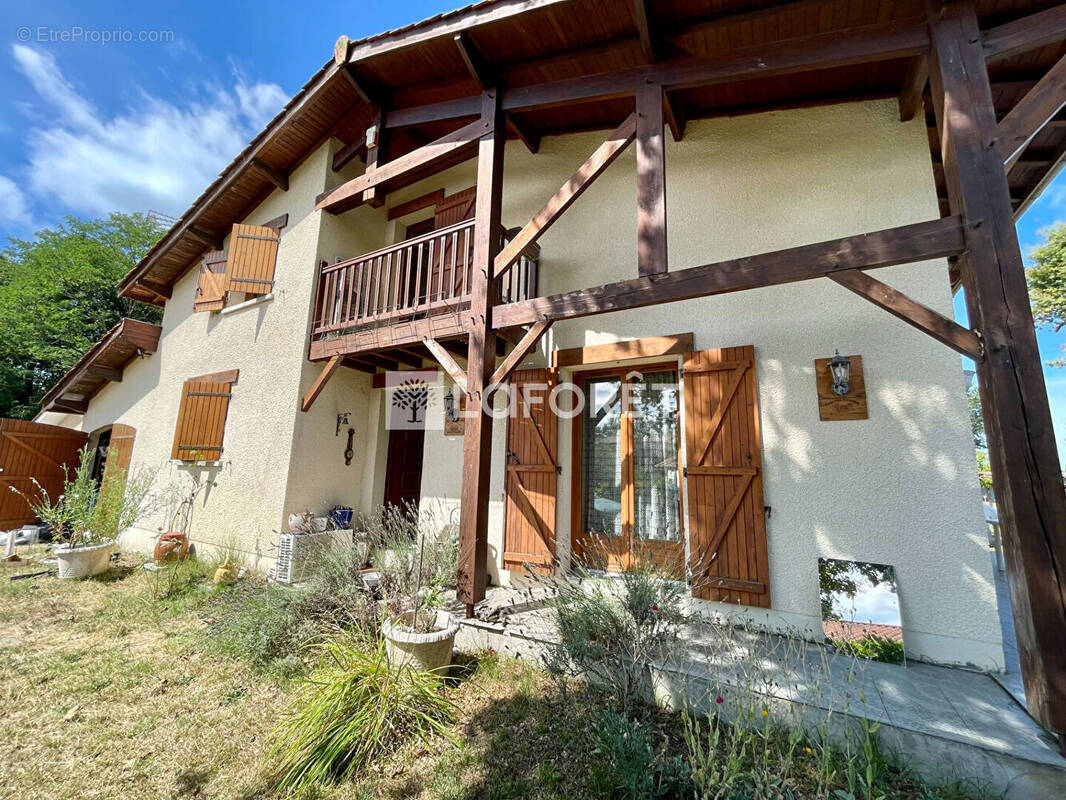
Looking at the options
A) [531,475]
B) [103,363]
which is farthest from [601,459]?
[103,363]

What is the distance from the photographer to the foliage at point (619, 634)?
8.78 ft

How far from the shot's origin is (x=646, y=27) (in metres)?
3.47

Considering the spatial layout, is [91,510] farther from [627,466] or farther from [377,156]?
[627,466]

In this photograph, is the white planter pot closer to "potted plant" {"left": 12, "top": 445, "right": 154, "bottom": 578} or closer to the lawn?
"potted plant" {"left": 12, "top": 445, "right": 154, "bottom": 578}

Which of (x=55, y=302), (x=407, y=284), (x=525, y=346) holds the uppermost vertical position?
(x=55, y=302)

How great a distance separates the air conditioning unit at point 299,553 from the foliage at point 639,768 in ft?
12.6

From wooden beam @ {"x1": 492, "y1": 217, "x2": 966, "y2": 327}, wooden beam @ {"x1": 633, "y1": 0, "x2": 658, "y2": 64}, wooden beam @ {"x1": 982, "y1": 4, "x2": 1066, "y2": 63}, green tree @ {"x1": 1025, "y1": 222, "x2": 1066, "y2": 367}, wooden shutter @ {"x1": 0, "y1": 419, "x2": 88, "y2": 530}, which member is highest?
green tree @ {"x1": 1025, "y1": 222, "x2": 1066, "y2": 367}

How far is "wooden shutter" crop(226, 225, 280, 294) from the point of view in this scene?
6.62 m

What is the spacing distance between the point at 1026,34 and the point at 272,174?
28.1 ft

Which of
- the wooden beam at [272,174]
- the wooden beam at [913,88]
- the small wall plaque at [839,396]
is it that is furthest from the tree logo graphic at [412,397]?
the wooden beam at [913,88]

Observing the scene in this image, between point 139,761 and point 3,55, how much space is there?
12.1 metres

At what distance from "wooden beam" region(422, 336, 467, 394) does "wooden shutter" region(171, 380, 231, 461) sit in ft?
13.8

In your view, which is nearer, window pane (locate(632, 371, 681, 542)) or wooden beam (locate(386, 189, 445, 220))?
window pane (locate(632, 371, 681, 542))

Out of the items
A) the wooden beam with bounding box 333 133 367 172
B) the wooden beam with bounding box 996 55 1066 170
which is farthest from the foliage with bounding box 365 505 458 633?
the wooden beam with bounding box 333 133 367 172
